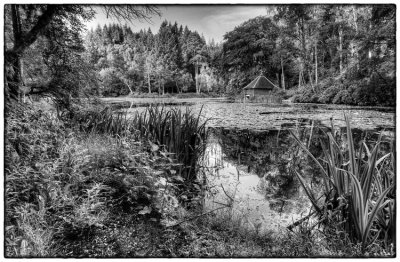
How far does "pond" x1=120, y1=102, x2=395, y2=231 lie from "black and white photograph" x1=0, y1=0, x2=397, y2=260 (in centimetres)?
3

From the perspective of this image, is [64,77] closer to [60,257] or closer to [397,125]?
[60,257]

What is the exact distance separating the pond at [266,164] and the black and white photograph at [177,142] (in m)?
0.03

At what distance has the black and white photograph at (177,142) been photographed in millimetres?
1590

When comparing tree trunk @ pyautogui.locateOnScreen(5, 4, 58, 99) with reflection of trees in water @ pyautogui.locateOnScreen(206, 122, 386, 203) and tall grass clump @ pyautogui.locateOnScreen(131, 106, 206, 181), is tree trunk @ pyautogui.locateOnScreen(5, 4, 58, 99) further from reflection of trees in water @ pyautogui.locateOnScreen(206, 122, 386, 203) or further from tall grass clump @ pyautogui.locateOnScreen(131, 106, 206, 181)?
reflection of trees in water @ pyautogui.locateOnScreen(206, 122, 386, 203)

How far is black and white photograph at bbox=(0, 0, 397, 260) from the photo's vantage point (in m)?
1.59

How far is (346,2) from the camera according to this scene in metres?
1.66

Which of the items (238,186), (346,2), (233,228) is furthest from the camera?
(238,186)

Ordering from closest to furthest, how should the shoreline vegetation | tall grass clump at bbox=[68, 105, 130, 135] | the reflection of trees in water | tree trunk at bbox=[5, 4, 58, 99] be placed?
1. the shoreline vegetation
2. tree trunk at bbox=[5, 4, 58, 99]
3. the reflection of trees in water
4. tall grass clump at bbox=[68, 105, 130, 135]

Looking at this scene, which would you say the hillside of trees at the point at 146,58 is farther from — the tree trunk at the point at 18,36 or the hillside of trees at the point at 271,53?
the tree trunk at the point at 18,36

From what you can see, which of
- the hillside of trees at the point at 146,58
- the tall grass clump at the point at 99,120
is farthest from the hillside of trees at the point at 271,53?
the tall grass clump at the point at 99,120

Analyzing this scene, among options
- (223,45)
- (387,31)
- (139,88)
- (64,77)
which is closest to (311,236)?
(387,31)

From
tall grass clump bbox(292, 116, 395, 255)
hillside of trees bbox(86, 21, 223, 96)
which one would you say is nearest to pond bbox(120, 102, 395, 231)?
tall grass clump bbox(292, 116, 395, 255)

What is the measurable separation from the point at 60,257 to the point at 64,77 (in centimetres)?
244

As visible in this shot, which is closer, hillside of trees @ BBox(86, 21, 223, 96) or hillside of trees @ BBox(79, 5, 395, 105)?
hillside of trees @ BBox(79, 5, 395, 105)
